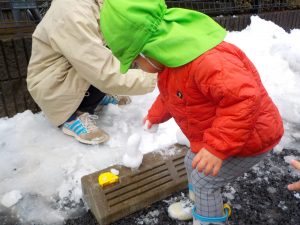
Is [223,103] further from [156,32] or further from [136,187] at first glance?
[136,187]

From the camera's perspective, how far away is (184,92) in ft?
4.76

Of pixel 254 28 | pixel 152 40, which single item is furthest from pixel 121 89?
pixel 254 28

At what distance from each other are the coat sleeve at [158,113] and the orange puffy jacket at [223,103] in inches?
9.0

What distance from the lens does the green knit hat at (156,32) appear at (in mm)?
1285

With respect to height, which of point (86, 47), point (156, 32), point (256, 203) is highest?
point (156, 32)

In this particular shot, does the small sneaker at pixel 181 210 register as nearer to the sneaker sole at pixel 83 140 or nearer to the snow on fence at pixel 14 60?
the sneaker sole at pixel 83 140

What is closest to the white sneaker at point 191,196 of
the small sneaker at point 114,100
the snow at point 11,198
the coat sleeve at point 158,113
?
the coat sleeve at point 158,113

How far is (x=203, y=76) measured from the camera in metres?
1.32

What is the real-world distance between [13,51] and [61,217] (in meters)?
1.36

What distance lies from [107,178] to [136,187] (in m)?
0.17

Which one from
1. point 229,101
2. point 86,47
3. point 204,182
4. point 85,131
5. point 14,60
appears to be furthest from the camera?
point 14,60

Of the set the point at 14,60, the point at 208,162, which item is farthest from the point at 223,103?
the point at 14,60

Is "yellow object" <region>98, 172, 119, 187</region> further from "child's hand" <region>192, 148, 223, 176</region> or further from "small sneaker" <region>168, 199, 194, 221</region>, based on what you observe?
"child's hand" <region>192, 148, 223, 176</region>

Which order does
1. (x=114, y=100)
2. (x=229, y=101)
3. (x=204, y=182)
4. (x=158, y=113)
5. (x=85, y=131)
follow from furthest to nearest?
(x=114, y=100) → (x=85, y=131) → (x=158, y=113) → (x=204, y=182) → (x=229, y=101)
